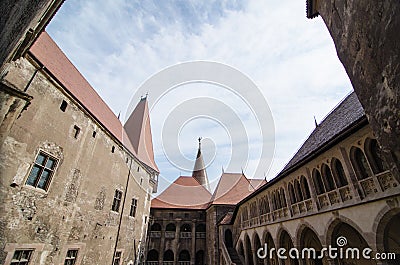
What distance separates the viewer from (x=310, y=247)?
1048cm

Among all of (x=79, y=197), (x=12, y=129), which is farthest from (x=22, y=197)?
(x=79, y=197)

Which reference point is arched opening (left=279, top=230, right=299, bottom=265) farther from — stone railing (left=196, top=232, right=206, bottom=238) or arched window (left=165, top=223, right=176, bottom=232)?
arched window (left=165, top=223, right=176, bottom=232)

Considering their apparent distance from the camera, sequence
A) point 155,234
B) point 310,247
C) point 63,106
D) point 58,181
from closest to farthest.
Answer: point 58,181 → point 63,106 → point 310,247 → point 155,234

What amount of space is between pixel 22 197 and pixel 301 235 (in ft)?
37.9

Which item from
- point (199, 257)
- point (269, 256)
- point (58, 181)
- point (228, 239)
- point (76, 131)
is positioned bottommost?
point (199, 257)

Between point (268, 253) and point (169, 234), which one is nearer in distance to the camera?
point (268, 253)

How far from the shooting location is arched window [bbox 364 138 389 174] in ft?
20.8

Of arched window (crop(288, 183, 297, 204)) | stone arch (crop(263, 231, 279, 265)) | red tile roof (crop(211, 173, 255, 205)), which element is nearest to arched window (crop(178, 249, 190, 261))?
red tile roof (crop(211, 173, 255, 205))

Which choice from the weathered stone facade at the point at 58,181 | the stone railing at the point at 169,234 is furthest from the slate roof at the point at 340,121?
the stone railing at the point at 169,234

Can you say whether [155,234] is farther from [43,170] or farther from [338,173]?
[338,173]

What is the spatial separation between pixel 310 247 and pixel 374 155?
644 centimetres

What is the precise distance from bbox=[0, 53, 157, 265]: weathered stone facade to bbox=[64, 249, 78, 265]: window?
157mm

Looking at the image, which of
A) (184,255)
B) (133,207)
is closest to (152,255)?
(184,255)

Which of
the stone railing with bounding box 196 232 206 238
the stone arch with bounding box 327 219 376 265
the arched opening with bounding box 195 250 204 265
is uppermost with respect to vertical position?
the stone railing with bounding box 196 232 206 238
